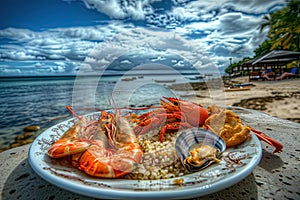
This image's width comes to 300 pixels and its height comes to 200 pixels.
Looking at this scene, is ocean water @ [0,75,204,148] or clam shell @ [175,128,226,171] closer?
clam shell @ [175,128,226,171]

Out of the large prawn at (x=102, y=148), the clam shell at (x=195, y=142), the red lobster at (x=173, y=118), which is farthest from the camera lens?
the red lobster at (x=173, y=118)

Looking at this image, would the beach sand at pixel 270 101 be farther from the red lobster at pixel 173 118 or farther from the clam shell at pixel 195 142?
the clam shell at pixel 195 142

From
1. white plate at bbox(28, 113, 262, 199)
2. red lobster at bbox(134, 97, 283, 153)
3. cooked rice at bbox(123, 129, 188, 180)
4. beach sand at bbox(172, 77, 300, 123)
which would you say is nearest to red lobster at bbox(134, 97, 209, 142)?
red lobster at bbox(134, 97, 283, 153)

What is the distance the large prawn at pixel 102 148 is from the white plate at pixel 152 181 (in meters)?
0.06

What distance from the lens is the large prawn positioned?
106 cm

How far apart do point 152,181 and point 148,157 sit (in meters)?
0.38

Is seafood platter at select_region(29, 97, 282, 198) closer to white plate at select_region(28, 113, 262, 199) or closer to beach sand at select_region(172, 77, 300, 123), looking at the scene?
white plate at select_region(28, 113, 262, 199)

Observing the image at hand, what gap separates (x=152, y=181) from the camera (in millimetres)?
925

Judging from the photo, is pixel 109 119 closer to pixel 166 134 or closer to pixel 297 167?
pixel 166 134

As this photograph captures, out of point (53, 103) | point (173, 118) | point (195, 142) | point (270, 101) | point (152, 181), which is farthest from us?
point (53, 103)

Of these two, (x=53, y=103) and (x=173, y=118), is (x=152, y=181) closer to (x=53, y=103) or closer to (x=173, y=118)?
(x=173, y=118)

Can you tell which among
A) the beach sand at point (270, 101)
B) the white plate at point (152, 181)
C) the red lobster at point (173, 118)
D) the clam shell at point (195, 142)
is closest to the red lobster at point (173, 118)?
the red lobster at point (173, 118)

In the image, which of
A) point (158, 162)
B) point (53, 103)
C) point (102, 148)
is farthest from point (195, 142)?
point (53, 103)

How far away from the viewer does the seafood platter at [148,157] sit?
2.74 feet
